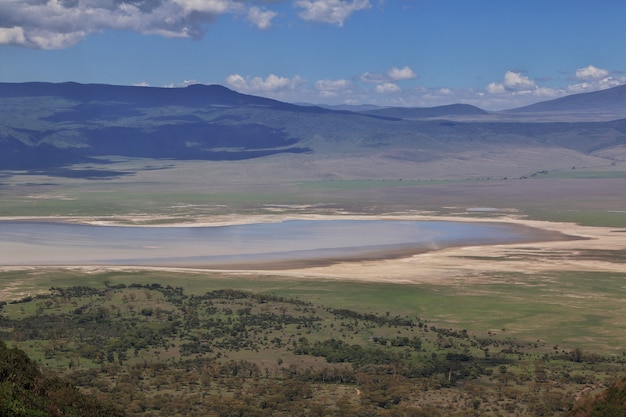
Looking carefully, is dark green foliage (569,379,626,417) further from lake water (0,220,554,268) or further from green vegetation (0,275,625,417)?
lake water (0,220,554,268)

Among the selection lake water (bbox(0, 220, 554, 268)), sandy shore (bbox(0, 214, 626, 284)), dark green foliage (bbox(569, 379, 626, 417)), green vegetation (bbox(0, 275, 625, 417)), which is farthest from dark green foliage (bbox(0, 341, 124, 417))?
lake water (bbox(0, 220, 554, 268))

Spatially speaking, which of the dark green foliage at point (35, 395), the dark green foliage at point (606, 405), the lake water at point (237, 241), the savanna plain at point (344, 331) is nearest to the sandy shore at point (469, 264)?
the savanna plain at point (344, 331)

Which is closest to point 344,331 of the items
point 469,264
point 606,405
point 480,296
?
point 480,296

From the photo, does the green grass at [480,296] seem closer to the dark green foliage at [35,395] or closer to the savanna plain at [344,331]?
the savanna plain at [344,331]

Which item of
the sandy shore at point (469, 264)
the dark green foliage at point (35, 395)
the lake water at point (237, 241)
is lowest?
the dark green foliage at point (35, 395)

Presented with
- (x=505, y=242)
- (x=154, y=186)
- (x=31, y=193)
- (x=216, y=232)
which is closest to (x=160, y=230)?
(x=216, y=232)

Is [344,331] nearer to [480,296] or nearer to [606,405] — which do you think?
[480,296]
